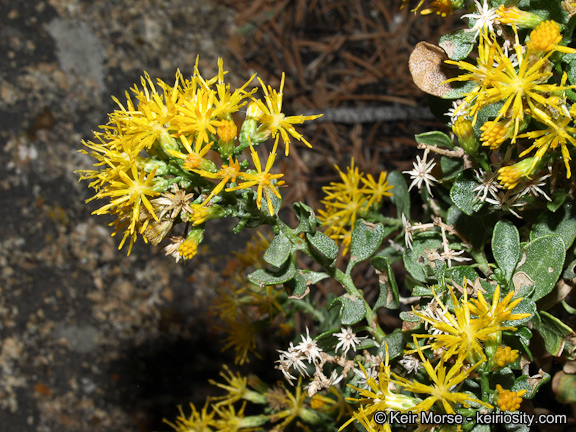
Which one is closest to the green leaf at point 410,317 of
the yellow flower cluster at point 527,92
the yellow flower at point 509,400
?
the yellow flower at point 509,400

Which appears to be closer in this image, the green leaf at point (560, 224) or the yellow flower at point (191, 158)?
the yellow flower at point (191, 158)

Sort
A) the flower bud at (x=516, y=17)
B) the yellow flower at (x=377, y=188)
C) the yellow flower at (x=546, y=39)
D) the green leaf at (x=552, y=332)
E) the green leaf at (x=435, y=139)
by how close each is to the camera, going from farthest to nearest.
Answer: the yellow flower at (x=377, y=188) → the green leaf at (x=435, y=139) → the green leaf at (x=552, y=332) → the flower bud at (x=516, y=17) → the yellow flower at (x=546, y=39)

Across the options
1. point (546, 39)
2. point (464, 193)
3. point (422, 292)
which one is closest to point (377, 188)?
point (464, 193)

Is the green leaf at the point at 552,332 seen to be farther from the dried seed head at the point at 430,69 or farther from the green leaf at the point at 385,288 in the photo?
the dried seed head at the point at 430,69

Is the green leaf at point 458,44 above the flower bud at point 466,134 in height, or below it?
above

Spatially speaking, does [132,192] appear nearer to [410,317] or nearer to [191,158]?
[191,158]

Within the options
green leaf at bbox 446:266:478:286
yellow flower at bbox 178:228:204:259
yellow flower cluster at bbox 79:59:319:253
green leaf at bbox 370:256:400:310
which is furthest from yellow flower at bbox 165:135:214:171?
green leaf at bbox 446:266:478:286
